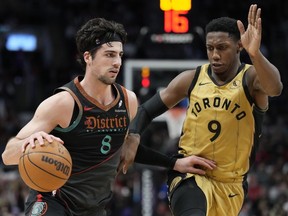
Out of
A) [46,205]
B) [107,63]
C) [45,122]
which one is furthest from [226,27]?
[46,205]

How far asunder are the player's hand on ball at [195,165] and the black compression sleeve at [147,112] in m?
0.46

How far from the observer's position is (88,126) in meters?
5.62

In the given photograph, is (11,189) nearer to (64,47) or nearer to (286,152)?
(286,152)

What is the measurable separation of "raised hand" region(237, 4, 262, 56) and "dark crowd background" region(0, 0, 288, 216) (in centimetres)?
633

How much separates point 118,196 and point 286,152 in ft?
13.4

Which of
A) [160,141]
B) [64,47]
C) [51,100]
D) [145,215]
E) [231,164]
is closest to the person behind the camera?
[51,100]

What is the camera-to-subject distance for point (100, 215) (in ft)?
18.9

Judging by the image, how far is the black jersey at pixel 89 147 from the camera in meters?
5.61

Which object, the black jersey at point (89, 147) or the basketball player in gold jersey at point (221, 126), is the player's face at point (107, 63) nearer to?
the black jersey at point (89, 147)

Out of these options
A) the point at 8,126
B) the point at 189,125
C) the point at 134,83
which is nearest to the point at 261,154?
the point at 134,83

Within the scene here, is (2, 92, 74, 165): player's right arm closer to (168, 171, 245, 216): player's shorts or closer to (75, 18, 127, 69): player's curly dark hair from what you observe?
(75, 18, 127, 69): player's curly dark hair

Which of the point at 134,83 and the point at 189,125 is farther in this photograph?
the point at 134,83

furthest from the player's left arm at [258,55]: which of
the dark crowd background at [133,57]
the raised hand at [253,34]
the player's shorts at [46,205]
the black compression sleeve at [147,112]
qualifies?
the dark crowd background at [133,57]

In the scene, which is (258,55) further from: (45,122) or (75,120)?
(45,122)
